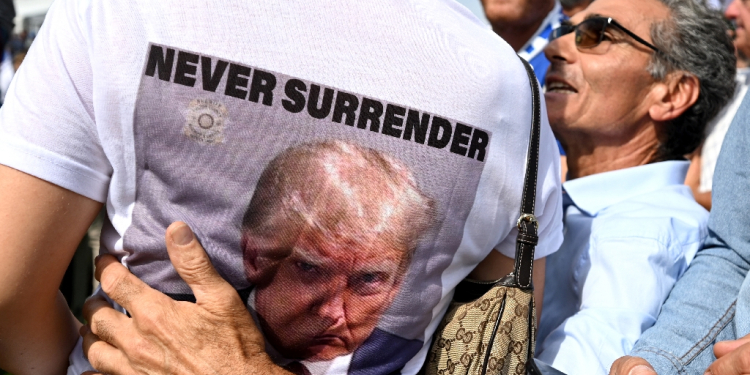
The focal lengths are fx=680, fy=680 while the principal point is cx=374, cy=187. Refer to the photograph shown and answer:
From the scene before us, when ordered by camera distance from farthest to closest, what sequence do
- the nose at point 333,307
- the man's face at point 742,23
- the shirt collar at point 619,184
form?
the man's face at point 742,23, the shirt collar at point 619,184, the nose at point 333,307

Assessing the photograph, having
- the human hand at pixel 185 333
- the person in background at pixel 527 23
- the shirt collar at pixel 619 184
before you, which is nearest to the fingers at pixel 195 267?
the human hand at pixel 185 333

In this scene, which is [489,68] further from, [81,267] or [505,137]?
[81,267]

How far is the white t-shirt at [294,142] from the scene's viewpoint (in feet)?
3.83

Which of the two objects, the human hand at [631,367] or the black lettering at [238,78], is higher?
the black lettering at [238,78]

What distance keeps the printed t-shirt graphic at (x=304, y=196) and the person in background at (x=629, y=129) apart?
0.87 metres

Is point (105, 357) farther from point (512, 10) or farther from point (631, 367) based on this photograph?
point (512, 10)

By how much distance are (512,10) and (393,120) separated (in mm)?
2477

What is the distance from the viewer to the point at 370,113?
121 centimetres

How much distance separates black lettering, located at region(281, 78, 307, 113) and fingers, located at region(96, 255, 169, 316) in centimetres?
44

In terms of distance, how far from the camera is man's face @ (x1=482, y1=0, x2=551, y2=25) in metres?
3.45

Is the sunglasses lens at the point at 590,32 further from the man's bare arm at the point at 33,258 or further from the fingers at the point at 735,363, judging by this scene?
the man's bare arm at the point at 33,258

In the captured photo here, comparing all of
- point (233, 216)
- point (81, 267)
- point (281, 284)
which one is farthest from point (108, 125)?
point (81, 267)

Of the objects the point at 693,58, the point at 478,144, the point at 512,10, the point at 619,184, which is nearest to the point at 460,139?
the point at 478,144

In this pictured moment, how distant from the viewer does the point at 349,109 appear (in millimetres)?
1200
